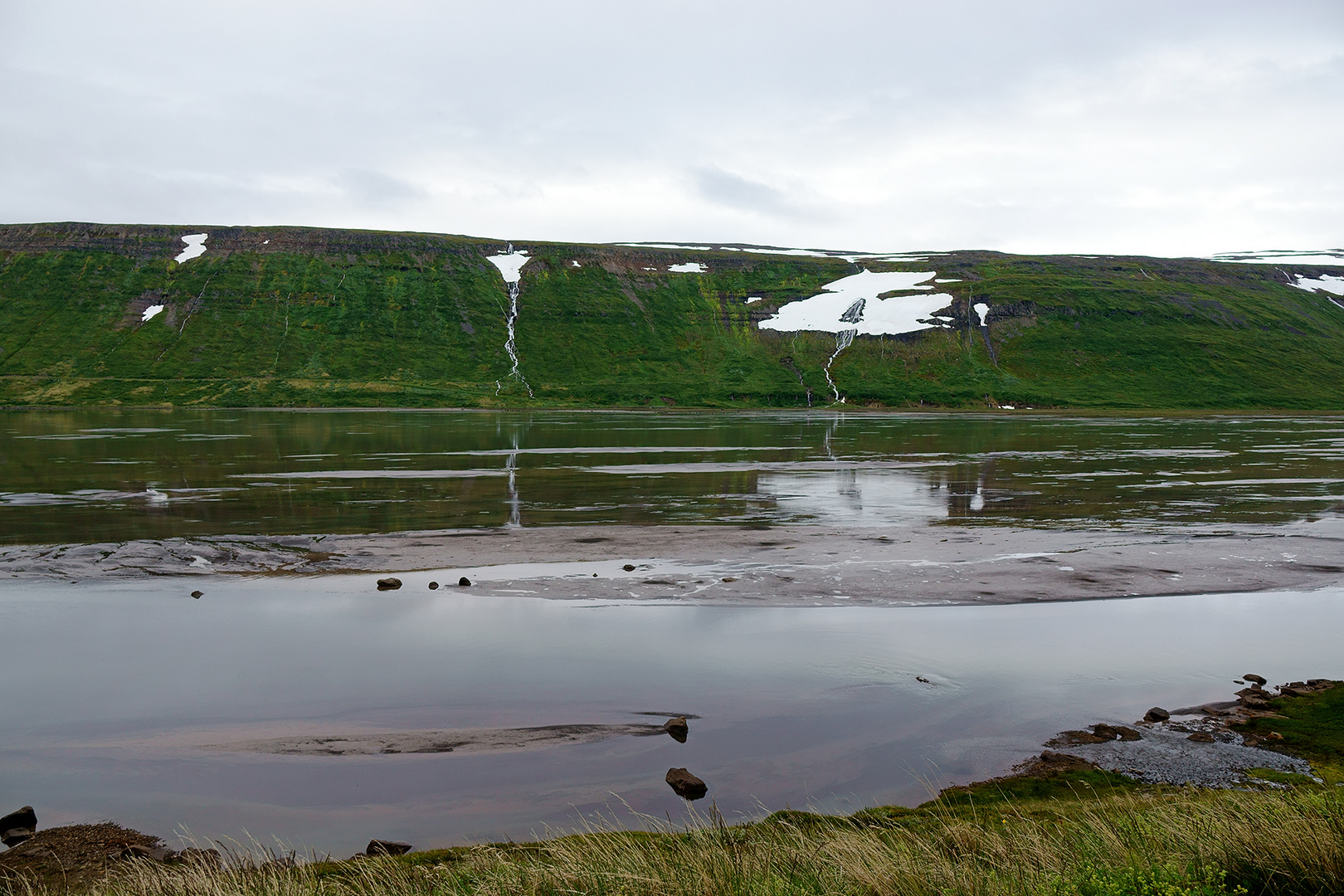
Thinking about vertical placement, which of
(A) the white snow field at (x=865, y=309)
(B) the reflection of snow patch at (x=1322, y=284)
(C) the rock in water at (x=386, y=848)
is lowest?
(C) the rock in water at (x=386, y=848)

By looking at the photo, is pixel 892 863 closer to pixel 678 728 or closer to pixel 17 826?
pixel 678 728

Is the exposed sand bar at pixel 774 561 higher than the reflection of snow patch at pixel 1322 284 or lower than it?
lower

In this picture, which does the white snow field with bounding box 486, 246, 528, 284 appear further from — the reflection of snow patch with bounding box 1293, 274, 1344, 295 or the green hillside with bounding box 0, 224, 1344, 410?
the reflection of snow patch with bounding box 1293, 274, 1344, 295

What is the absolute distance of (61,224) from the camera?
6535 inches

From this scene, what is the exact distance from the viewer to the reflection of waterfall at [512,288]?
134500 mm

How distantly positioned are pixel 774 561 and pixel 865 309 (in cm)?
14862

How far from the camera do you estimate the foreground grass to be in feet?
19.3

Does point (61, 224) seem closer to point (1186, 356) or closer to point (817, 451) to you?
point (817, 451)

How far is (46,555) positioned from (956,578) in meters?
20.4

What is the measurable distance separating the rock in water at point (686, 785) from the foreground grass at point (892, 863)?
4.32 ft

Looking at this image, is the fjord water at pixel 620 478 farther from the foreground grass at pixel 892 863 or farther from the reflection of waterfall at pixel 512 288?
the reflection of waterfall at pixel 512 288

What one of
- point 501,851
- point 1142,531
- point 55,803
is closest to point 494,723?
point 501,851

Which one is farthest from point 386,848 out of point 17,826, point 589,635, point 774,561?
point 774,561

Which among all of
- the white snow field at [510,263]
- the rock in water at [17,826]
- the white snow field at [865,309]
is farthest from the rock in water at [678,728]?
the white snow field at [510,263]
